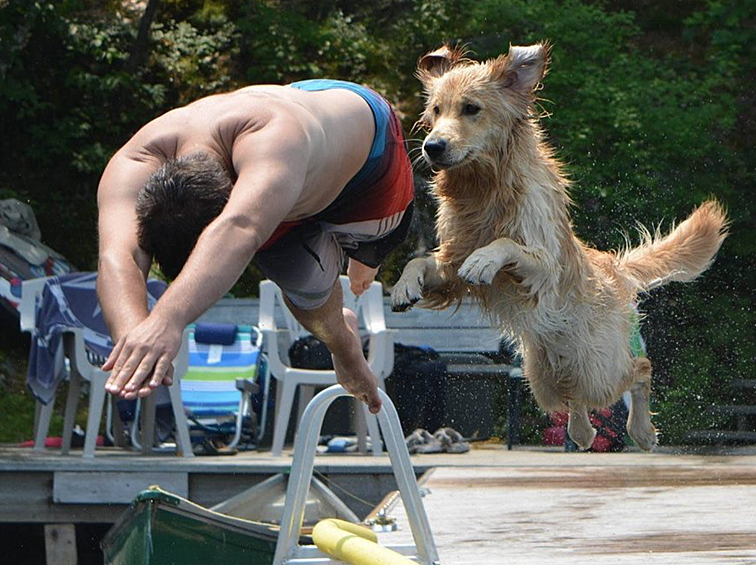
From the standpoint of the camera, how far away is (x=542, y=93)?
1074 centimetres

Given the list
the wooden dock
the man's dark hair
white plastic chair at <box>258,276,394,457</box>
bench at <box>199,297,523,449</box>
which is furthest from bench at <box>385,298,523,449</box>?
the man's dark hair

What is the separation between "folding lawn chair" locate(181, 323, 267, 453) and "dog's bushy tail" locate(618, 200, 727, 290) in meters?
3.80

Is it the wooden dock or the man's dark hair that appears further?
the wooden dock

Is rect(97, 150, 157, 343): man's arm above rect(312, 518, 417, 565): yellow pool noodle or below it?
above

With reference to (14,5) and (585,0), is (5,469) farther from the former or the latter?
(585,0)

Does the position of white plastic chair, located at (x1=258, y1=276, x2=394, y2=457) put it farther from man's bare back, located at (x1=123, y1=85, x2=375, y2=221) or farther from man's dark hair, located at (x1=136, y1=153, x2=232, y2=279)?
man's dark hair, located at (x1=136, y1=153, x2=232, y2=279)

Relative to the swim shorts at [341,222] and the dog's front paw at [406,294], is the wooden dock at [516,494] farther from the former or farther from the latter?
the swim shorts at [341,222]

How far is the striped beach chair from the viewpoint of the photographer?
8180 mm

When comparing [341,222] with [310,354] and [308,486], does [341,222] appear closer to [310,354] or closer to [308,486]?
[308,486]

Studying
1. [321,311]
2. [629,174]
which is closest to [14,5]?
[629,174]

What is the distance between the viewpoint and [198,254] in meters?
2.37

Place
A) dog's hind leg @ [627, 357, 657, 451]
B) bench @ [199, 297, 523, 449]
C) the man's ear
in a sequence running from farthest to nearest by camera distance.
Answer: bench @ [199, 297, 523, 449], dog's hind leg @ [627, 357, 657, 451], the man's ear

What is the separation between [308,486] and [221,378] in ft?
15.8

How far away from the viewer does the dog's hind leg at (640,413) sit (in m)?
4.64
